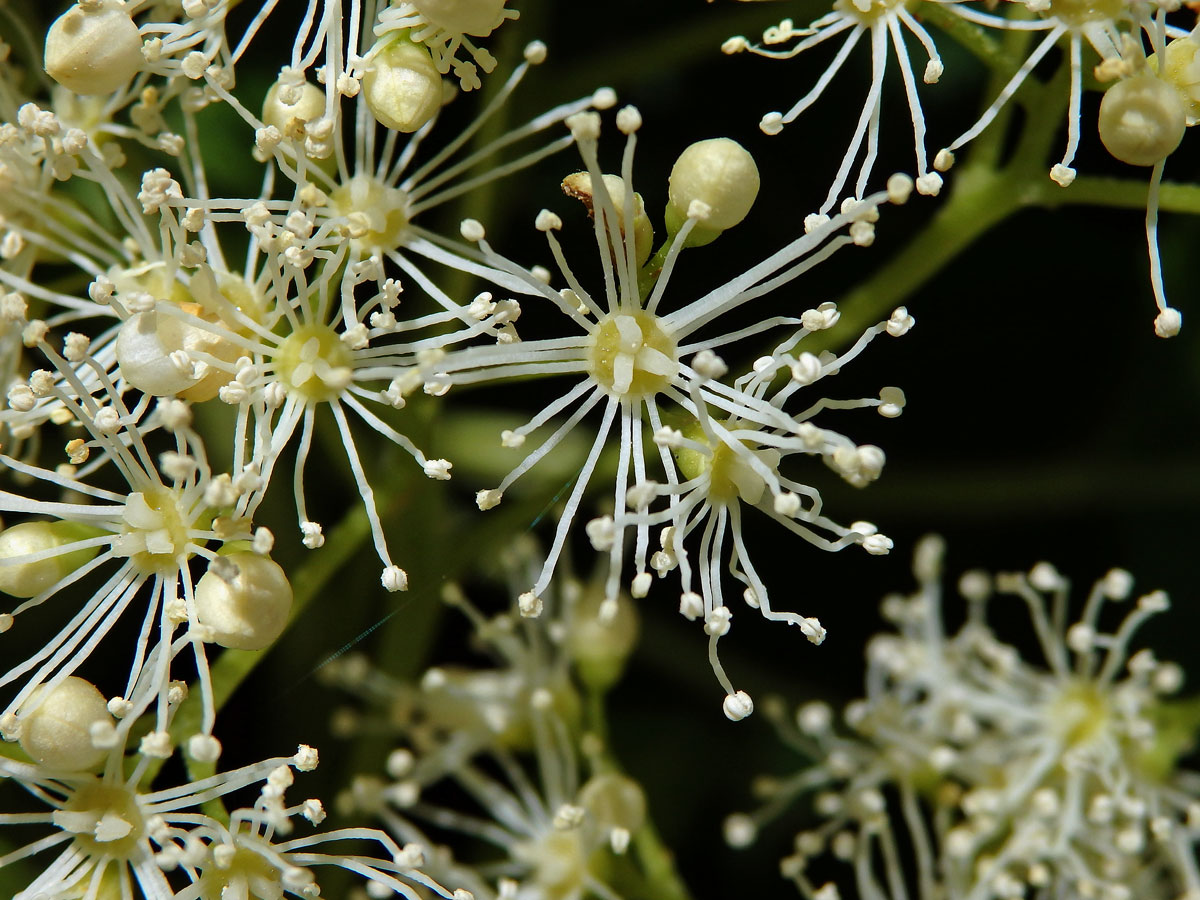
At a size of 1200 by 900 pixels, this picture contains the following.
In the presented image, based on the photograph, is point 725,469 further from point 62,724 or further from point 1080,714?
point 1080,714

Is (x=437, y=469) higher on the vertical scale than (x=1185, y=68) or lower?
lower

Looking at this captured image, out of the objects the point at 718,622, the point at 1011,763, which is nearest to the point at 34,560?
the point at 718,622

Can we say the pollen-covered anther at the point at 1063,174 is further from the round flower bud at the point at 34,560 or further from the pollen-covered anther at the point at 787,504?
the round flower bud at the point at 34,560

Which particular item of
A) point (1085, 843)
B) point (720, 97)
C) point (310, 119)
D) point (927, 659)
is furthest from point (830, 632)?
point (310, 119)

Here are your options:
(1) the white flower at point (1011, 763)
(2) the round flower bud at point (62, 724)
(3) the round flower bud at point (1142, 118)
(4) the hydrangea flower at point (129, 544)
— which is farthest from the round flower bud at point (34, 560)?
(3) the round flower bud at point (1142, 118)

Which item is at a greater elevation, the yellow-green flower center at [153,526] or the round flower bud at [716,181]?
the round flower bud at [716,181]

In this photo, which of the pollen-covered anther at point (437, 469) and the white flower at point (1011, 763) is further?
the white flower at point (1011, 763)
